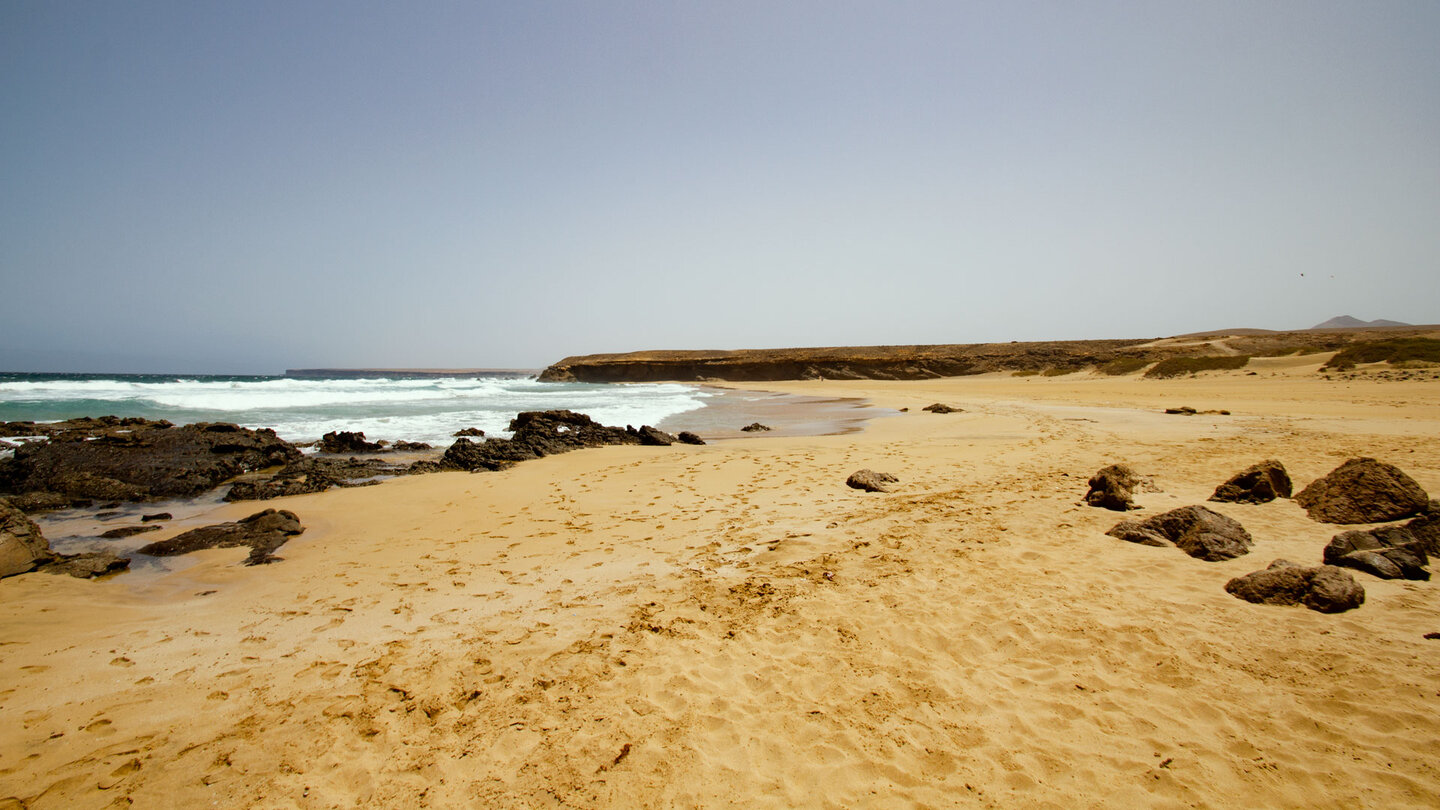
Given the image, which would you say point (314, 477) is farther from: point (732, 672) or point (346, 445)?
point (732, 672)

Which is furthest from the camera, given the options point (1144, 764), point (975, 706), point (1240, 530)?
point (1240, 530)

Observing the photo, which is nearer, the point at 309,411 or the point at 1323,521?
the point at 1323,521

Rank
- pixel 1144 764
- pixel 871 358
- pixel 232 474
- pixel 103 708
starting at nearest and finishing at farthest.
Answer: pixel 1144 764
pixel 103 708
pixel 232 474
pixel 871 358

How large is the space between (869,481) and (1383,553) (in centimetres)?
458

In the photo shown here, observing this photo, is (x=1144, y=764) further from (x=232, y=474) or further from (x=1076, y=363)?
(x=1076, y=363)

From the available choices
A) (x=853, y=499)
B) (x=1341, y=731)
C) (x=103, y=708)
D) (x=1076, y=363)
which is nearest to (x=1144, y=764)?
(x=1341, y=731)

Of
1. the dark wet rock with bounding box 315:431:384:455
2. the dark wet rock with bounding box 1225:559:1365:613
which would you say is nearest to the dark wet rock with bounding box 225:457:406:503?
the dark wet rock with bounding box 315:431:384:455

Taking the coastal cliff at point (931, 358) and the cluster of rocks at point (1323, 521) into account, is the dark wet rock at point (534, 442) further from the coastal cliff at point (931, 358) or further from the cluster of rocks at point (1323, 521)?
the coastal cliff at point (931, 358)

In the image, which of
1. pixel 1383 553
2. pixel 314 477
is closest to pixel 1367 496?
pixel 1383 553

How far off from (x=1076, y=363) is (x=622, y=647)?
47264 mm

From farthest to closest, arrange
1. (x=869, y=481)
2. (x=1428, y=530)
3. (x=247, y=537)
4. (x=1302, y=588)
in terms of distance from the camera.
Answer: (x=869, y=481) < (x=247, y=537) < (x=1428, y=530) < (x=1302, y=588)

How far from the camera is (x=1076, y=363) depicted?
139 feet

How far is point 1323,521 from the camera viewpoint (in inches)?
222

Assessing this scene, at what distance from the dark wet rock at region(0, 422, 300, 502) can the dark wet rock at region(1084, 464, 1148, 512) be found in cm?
1326
